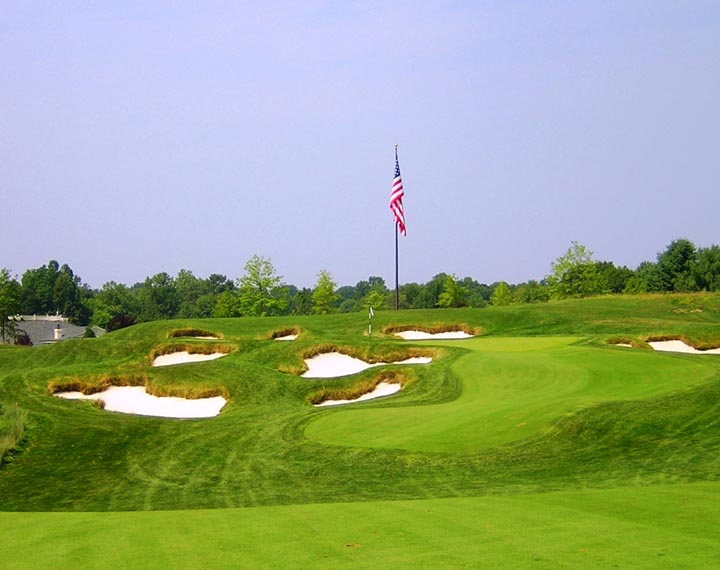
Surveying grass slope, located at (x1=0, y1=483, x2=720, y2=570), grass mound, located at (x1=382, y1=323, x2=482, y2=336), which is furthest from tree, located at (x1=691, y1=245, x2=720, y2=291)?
grass slope, located at (x1=0, y1=483, x2=720, y2=570)

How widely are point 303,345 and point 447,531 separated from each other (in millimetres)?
25537

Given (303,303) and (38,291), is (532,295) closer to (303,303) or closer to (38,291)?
(303,303)

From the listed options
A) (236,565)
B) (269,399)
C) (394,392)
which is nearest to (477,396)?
(394,392)

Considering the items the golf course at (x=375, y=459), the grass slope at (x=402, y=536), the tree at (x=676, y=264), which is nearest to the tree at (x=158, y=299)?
the tree at (x=676, y=264)

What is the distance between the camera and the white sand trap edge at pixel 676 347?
3325 centimetres

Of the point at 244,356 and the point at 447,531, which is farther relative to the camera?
the point at 244,356

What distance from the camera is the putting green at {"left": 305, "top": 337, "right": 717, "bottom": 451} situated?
738 inches

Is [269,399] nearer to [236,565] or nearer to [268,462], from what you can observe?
[268,462]

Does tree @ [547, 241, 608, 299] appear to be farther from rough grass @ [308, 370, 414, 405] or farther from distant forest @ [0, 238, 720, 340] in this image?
rough grass @ [308, 370, 414, 405]

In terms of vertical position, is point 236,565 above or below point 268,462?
above

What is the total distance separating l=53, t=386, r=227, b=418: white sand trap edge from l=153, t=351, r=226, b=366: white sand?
6.96 m

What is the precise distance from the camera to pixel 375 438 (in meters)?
18.9

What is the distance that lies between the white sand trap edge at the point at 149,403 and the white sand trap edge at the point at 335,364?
5127 mm

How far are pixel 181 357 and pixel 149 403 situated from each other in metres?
8.76
